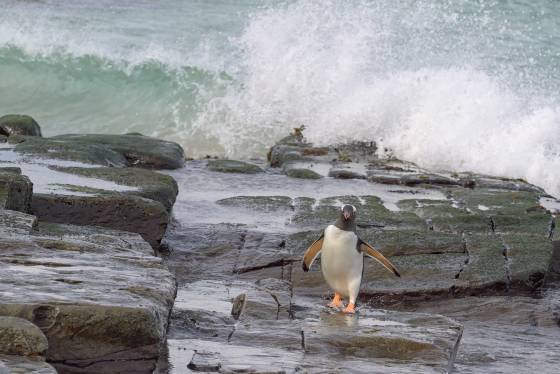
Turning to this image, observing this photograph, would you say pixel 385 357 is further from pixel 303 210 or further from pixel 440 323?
pixel 303 210

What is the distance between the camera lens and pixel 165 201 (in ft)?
33.6

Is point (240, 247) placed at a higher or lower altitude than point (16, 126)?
lower

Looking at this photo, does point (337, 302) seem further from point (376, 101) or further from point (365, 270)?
point (376, 101)

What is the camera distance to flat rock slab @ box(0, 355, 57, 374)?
16.0ft

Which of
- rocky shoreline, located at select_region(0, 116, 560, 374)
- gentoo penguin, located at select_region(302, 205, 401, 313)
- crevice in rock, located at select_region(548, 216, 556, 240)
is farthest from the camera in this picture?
crevice in rock, located at select_region(548, 216, 556, 240)

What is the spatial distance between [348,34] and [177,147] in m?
8.34

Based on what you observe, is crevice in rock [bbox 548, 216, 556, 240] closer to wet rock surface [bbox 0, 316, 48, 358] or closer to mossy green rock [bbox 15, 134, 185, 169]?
mossy green rock [bbox 15, 134, 185, 169]

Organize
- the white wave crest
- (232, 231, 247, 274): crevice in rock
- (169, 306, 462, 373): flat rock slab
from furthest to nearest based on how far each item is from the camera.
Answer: the white wave crest → (232, 231, 247, 274): crevice in rock → (169, 306, 462, 373): flat rock slab

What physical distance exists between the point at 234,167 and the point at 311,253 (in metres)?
4.72

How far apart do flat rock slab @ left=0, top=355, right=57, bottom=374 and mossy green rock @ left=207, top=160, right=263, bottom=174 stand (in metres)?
8.42

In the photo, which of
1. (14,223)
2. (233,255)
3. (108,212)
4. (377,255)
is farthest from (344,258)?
(14,223)

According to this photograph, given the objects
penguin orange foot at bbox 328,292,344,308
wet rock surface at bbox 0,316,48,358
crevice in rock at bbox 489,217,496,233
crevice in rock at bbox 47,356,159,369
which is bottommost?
→ penguin orange foot at bbox 328,292,344,308

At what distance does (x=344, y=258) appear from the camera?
8.48 meters

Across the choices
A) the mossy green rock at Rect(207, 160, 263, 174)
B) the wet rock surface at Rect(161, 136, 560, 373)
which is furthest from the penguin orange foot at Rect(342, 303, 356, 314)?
the mossy green rock at Rect(207, 160, 263, 174)
